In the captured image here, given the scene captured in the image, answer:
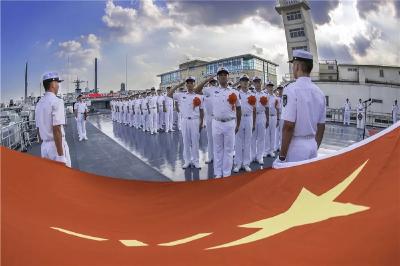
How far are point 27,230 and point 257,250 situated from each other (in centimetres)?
170

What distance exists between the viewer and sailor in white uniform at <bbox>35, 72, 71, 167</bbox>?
4.47 meters

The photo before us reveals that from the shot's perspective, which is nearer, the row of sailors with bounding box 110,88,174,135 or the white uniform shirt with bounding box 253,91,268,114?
the white uniform shirt with bounding box 253,91,268,114

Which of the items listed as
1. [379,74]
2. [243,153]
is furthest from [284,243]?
[379,74]

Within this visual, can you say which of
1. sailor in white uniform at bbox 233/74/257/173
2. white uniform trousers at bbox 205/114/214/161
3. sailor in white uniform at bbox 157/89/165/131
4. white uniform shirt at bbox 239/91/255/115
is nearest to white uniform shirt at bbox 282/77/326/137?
sailor in white uniform at bbox 233/74/257/173

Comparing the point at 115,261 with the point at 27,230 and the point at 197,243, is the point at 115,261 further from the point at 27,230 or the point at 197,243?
the point at 27,230

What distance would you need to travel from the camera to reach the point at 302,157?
346cm

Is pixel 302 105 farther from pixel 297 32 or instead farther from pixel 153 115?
pixel 297 32

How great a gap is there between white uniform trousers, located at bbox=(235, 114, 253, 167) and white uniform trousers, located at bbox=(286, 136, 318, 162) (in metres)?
4.14

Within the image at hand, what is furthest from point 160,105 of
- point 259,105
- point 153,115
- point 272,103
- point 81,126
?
point 259,105

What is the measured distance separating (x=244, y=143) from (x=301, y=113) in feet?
14.2

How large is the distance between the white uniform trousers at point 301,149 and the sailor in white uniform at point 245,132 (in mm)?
4046

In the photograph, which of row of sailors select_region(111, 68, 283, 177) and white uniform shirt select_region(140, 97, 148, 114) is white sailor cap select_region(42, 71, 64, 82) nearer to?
row of sailors select_region(111, 68, 283, 177)

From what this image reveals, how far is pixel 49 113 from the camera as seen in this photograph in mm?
4496

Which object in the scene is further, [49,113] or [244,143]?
[244,143]
